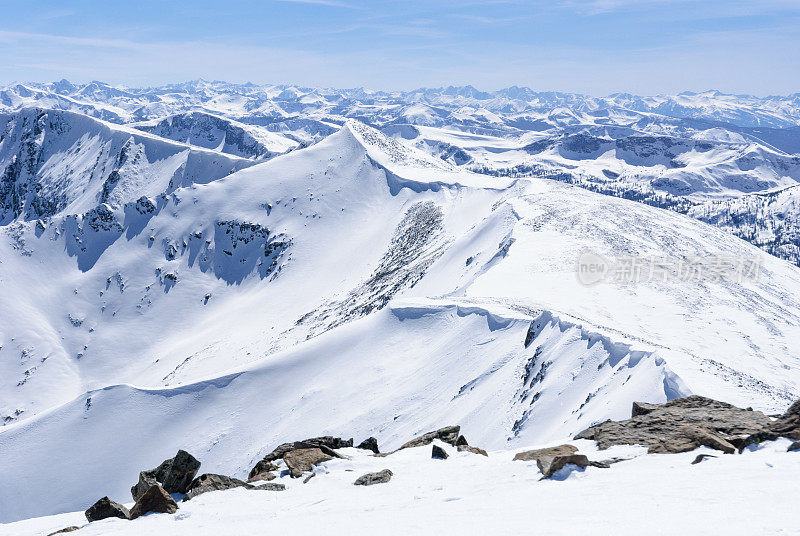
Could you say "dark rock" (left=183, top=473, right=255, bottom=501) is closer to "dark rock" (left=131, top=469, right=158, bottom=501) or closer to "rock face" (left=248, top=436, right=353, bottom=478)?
"dark rock" (left=131, top=469, right=158, bottom=501)

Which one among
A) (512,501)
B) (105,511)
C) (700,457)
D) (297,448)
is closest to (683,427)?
(700,457)

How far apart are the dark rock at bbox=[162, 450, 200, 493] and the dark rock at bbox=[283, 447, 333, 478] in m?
2.96

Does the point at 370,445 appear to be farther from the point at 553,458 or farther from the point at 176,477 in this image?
the point at 553,458

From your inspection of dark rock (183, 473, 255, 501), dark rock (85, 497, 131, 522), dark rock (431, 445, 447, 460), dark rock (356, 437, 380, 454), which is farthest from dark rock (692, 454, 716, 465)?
dark rock (85, 497, 131, 522)

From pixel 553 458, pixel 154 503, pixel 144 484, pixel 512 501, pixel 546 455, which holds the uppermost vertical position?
pixel 512 501

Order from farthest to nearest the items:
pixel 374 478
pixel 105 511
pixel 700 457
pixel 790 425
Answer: pixel 374 478 → pixel 105 511 → pixel 790 425 → pixel 700 457

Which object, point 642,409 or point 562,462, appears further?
point 642,409

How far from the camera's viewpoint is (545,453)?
14812mm

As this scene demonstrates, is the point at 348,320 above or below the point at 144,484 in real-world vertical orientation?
below

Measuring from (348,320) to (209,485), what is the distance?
52.9 m

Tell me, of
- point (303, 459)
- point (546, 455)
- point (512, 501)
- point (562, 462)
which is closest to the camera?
point (512, 501)

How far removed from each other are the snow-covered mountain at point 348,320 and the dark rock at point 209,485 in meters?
14.2

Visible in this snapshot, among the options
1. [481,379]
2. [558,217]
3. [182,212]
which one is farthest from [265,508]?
[182,212]

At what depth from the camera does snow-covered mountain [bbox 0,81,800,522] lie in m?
31.9
